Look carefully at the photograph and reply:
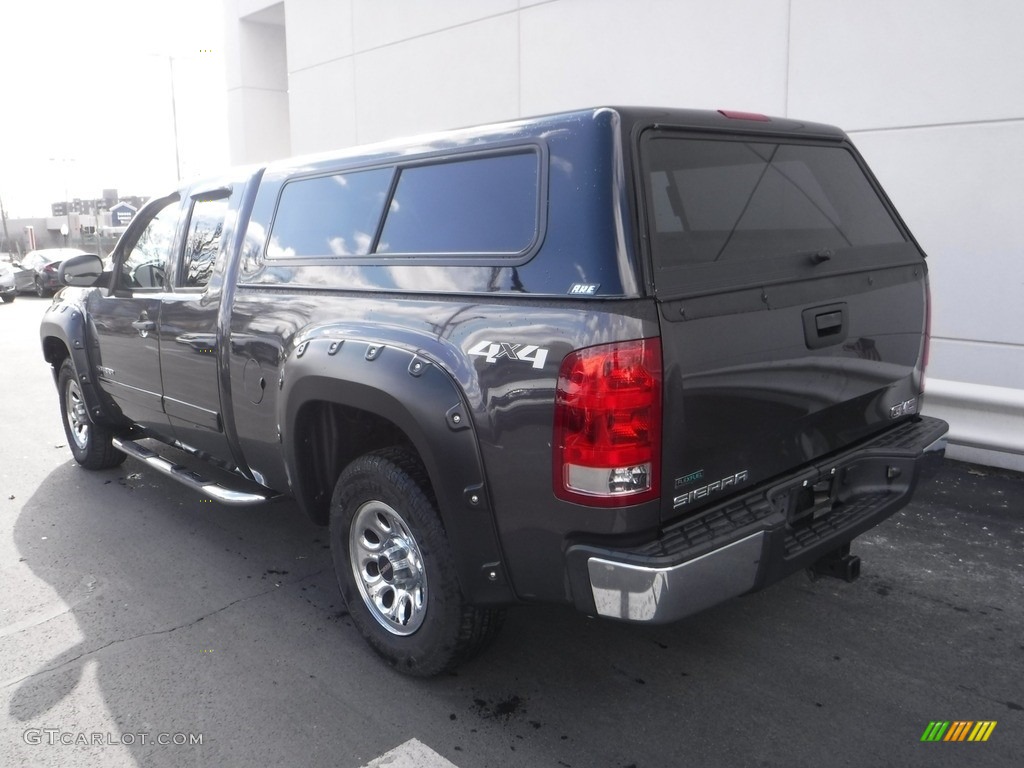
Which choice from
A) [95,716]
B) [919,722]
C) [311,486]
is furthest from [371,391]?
[919,722]

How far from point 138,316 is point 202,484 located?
1.20 m

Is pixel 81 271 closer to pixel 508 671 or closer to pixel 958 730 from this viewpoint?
pixel 508 671

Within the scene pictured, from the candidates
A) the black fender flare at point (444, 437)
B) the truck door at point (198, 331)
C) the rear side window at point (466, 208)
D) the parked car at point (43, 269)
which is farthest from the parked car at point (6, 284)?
the black fender flare at point (444, 437)

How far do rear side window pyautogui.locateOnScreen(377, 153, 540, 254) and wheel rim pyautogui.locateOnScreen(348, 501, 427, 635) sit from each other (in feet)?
Answer: 3.48

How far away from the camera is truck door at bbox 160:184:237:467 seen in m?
4.39

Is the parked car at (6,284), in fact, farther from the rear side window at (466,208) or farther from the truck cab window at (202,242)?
the rear side window at (466,208)

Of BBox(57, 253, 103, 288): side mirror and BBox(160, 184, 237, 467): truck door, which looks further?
BBox(57, 253, 103, 288): side mirror

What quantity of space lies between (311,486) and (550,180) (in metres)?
1.84

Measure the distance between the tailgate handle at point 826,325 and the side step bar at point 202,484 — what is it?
2659 mm

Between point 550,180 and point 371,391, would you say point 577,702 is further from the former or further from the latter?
point 550,180

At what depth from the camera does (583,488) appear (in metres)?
2.62

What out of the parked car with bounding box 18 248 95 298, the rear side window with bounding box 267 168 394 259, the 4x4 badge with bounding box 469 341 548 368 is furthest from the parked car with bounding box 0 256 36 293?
the 4x4 badge with bounding box 469 341 548 368

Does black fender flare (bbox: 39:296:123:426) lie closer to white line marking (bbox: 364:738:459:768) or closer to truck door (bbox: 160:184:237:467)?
truck door (bbox: 160:184:237:467)

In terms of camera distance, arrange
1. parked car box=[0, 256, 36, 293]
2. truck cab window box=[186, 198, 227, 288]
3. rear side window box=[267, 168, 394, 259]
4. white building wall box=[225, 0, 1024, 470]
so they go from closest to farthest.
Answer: rear side window box=[267, 168, 394, 259]
truck cab window box=[186, 198, 227, 288]
white building wall box=[225, 0, 1024, 470]
parked car box=[0, 256, 36, 293]
